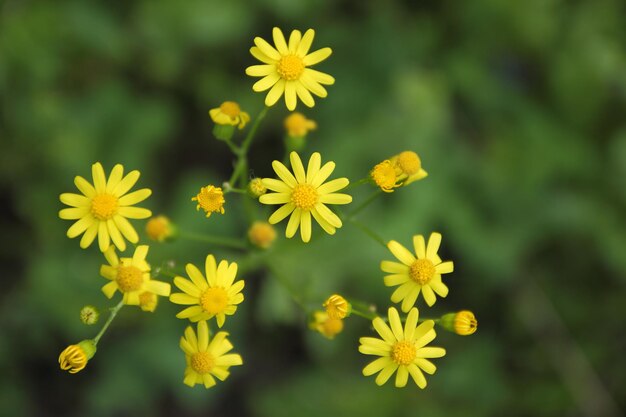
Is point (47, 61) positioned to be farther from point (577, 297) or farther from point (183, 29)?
point (577, 297)

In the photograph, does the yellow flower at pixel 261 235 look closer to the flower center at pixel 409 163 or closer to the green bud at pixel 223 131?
the green bud at pixel 223 131

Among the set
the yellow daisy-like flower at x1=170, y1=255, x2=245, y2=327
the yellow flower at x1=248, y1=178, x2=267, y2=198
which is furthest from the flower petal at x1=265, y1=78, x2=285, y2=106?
the yellow daisy-like flower at x1=170, y1=255, x2=245, y2=327

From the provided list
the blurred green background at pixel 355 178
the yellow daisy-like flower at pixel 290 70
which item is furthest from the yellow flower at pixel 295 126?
the blurred green background at pixel 355 178

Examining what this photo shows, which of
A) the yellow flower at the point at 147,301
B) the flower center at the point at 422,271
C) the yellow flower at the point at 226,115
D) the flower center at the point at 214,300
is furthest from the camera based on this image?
the yellow flower at the point at 226,115

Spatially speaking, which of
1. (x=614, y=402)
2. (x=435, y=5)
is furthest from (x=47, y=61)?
(x=614, y=402)

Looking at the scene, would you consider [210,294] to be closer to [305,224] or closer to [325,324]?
[305,224]
